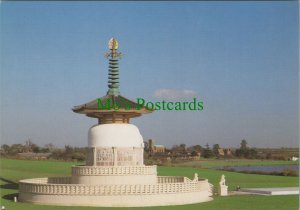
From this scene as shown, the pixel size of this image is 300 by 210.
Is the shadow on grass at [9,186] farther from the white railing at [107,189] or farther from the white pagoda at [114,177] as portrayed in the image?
the white railing at [107,189]

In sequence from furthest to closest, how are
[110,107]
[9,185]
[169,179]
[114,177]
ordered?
1. [9,185]
2. [169,179]
3. [110,107]
4. [114,177]

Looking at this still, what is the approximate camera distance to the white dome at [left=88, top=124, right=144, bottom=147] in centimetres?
3312

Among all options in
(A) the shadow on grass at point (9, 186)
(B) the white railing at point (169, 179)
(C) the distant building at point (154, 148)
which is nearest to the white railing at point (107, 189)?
(A) the shadow on grass at point (9, 186)

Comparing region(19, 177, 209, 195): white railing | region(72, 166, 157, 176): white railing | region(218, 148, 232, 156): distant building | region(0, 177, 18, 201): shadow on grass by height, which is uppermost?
region(218, 148, 232, 156): distant building

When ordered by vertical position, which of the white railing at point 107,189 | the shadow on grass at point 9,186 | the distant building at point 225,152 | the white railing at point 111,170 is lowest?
the shadow on grass at point 9,186

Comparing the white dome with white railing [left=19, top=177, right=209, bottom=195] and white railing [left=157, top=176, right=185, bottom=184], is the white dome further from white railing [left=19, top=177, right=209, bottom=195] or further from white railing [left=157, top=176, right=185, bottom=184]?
white railing [left=157, top=176, right=185, bottom=184]

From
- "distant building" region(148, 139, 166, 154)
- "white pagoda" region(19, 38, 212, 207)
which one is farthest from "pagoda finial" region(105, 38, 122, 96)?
"distant building" region(148, 139, 166, 154)

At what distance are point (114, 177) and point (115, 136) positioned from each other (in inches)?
111

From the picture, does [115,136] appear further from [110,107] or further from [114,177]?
[114,177]

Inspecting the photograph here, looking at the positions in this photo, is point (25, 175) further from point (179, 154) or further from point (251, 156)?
point (251, 156)

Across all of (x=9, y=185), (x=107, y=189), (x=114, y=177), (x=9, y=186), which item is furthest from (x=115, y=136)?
(x=9, y=185)

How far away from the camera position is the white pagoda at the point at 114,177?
95.8 ft

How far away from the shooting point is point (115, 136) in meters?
33.1

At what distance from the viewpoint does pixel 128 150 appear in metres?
33.2
